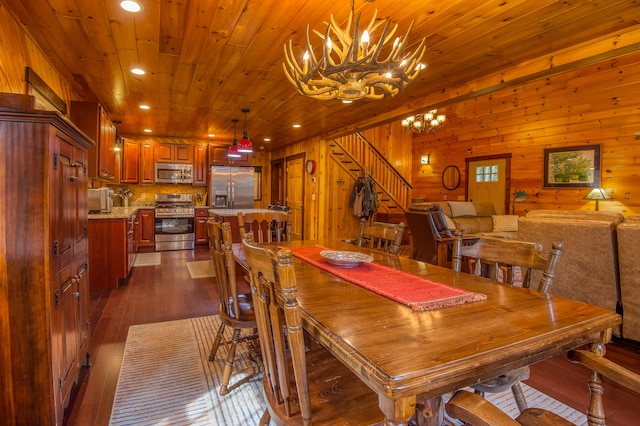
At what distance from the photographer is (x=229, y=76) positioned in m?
3.53

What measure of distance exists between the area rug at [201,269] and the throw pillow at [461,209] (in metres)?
4.46

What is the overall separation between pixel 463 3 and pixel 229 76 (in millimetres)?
2307

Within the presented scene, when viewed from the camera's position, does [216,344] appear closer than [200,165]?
Yes

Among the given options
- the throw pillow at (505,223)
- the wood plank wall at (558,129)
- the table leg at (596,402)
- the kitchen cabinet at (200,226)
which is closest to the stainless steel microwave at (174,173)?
the kitchen cabinet at (200,226)

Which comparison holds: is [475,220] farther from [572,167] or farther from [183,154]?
[183,154]

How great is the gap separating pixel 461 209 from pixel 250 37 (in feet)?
17.3

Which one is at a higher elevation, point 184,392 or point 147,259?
point 147,259

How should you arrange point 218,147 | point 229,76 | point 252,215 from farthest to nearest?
point 218,147 < point 229,76 < point 252,215

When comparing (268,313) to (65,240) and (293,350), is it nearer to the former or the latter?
(293,350)

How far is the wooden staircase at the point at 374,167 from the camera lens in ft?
24.7

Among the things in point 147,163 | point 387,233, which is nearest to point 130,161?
point 147,163

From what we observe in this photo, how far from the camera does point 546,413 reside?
44.5 inches

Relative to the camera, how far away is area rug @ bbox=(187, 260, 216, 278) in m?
4.89

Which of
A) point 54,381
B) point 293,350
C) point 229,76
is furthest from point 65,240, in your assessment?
point 229,76
